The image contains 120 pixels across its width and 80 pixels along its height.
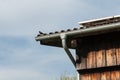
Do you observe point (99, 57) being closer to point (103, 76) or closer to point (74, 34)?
point (103, 76)

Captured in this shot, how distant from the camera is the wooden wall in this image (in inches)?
392

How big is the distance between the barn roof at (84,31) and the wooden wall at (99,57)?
24 cm

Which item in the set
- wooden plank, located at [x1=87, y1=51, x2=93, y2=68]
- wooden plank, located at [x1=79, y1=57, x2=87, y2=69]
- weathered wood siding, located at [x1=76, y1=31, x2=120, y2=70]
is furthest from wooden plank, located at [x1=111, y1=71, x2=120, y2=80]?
wooden plank, located at [x1=79, y1=57, x2=87, y2=69]

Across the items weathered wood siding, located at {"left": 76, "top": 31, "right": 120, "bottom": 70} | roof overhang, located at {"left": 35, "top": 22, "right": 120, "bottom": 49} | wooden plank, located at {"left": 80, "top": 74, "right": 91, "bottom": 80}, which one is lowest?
wooden plank, located at {"left": 80, "top": 74, "right": 91, "bottom": 80}

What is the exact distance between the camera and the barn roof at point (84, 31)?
9789mm

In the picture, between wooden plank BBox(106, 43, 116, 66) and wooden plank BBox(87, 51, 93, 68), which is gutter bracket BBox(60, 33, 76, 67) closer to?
wooden plank BBox(87, 51, 93, 68)

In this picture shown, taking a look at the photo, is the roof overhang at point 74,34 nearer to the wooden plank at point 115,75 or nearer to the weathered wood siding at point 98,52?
the weathered wood siding at point 98,52

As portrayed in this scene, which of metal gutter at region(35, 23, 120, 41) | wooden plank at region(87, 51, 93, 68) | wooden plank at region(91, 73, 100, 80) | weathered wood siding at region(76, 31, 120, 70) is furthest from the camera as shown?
wooden plank at region(87, 51, 93, 68)

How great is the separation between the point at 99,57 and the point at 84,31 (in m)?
0.67

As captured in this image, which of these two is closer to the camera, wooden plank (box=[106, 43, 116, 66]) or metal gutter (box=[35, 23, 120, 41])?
metal gutter (box=[35, 23, 120, 41])

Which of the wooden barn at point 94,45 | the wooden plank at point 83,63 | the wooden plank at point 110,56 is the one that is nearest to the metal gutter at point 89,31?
the wooden barn at point 94,45

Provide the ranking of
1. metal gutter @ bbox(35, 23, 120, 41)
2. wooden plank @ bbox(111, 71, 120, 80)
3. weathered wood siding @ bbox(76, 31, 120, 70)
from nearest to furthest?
metal gutter @ bbox(35, 23, 120, 41)
wooden plank @ bbox(111, 71, 120, 80)
weathered wood siding @ bbox(76, 31, 120, 70)

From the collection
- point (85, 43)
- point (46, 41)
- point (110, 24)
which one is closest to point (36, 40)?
point (46, 41)

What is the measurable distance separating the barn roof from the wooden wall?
243mm
